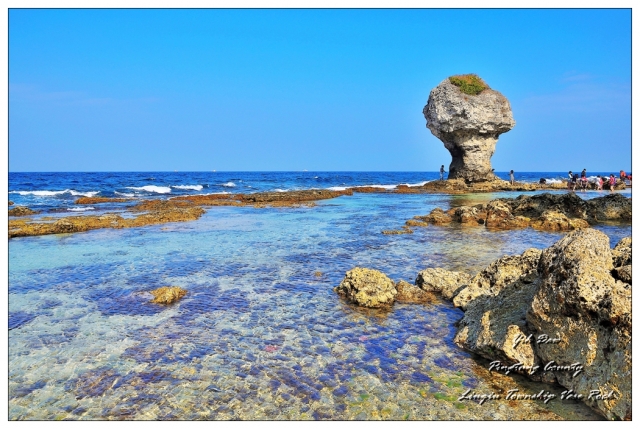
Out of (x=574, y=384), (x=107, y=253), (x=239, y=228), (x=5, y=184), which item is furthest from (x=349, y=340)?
(x=239, y=228)

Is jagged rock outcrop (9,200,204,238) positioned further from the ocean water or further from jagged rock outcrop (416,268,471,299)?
jagged rock outcrop (416,268,471,299)

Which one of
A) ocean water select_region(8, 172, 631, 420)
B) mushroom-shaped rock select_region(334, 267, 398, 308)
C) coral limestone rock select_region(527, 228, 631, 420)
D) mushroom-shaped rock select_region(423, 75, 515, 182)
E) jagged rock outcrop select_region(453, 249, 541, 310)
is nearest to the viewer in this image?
coral limestone rock select_region(527, 228, 631, 420)

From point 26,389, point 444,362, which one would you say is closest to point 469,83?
point 444,362

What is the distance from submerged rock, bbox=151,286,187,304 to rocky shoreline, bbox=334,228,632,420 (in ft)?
18.0

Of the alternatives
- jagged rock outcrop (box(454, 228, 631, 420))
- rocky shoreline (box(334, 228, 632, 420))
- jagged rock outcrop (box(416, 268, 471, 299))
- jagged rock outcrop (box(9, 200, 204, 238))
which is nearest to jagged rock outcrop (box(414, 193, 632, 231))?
jagged rock outcrop (box(416, 268, 471, 299))

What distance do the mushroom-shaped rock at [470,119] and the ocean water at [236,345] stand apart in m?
42.3

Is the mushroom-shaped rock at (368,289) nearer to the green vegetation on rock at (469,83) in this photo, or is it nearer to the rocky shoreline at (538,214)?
the rocky shoreline at (538,214)

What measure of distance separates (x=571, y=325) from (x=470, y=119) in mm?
50659

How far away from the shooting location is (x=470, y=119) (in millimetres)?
52312

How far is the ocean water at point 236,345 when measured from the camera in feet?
16.8

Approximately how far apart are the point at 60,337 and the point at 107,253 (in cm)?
761

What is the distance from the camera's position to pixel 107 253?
14234 mm

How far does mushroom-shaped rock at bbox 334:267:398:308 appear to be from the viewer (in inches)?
340
